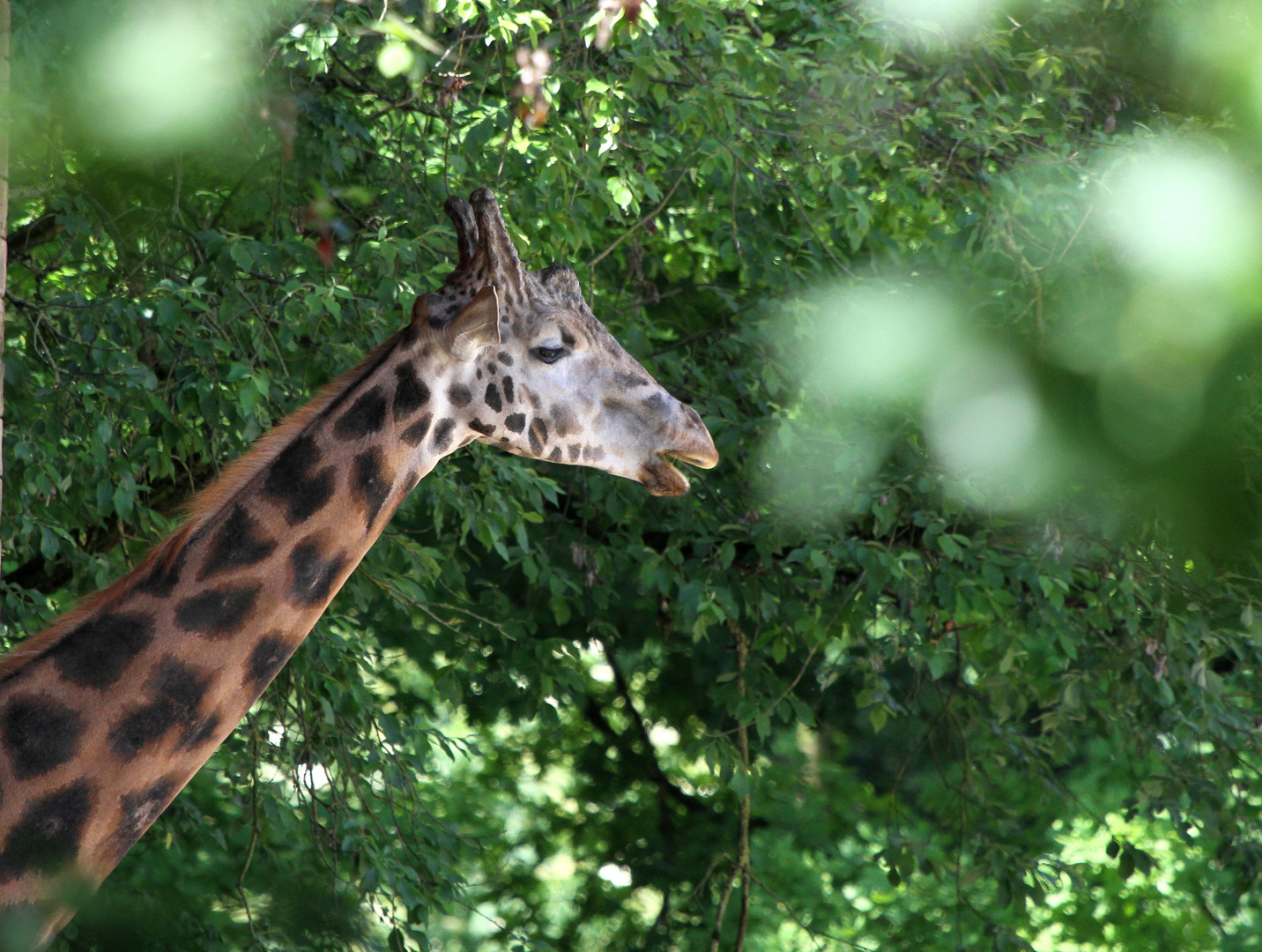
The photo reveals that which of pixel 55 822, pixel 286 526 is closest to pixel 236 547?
pixel 286 526

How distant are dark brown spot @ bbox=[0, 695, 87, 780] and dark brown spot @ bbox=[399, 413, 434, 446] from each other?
65cm

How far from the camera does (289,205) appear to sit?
3.51m

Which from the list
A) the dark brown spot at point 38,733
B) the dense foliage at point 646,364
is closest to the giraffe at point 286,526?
the dark brown spot at point 38,733

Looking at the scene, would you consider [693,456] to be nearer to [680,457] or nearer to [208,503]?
[680,457]

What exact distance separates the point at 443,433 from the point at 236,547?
1.24ft

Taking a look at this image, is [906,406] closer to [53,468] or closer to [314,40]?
[314,40]

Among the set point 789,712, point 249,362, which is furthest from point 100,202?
point 789,712

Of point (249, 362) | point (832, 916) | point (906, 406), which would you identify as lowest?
point (832, 916)

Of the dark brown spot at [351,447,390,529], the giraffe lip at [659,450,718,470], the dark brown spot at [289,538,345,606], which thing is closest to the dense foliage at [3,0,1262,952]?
the giraffe lip at [659,450,718,470]

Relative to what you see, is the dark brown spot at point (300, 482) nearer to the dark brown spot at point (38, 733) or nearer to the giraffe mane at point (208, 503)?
the giraffe mane at point (208, 503)

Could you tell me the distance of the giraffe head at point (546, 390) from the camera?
2172mm

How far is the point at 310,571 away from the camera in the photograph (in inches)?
82.8

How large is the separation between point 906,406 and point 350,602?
379 centimetres

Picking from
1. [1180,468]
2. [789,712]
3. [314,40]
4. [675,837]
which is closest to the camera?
[1180,468]
